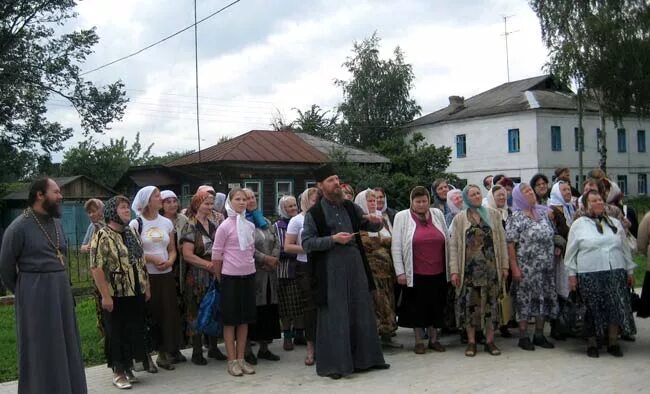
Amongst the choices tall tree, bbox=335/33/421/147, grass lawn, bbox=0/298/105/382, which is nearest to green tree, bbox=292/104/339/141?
Result: tall tree, bbox=335/33/421/147

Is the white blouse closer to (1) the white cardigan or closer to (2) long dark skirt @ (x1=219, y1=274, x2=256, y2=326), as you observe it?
(1) the white cardigan

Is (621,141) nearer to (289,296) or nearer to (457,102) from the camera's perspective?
(457,102)

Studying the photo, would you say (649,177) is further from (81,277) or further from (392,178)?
(81,277)

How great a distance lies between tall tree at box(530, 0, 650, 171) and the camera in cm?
2914

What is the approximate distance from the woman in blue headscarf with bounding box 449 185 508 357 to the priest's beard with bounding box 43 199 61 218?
3.96 metres

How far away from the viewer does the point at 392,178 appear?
31.8 metres

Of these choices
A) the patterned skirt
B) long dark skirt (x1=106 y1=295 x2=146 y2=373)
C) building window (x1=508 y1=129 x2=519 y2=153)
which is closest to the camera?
long dark skirt (x1=106 y1=295 x2=146 y2=373)

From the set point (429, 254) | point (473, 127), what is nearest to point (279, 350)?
point (429, 254)

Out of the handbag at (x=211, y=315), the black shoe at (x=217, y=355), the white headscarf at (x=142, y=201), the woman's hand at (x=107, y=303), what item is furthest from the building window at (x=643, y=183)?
the woman's hand at (x=107, y=303)

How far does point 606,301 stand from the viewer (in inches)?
294

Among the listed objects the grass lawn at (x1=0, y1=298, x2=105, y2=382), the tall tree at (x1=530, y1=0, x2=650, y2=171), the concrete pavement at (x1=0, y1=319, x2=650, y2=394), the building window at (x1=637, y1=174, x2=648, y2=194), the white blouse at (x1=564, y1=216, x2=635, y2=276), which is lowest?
the concrete pavement at (x1=0, y1=319, x2=650, y2=394)

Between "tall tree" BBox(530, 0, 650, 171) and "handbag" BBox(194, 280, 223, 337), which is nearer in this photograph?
"handbag" BBox(194, 280, 223, 337)

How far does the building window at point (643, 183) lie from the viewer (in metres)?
49.1

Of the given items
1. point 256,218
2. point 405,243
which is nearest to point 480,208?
point 405,243
